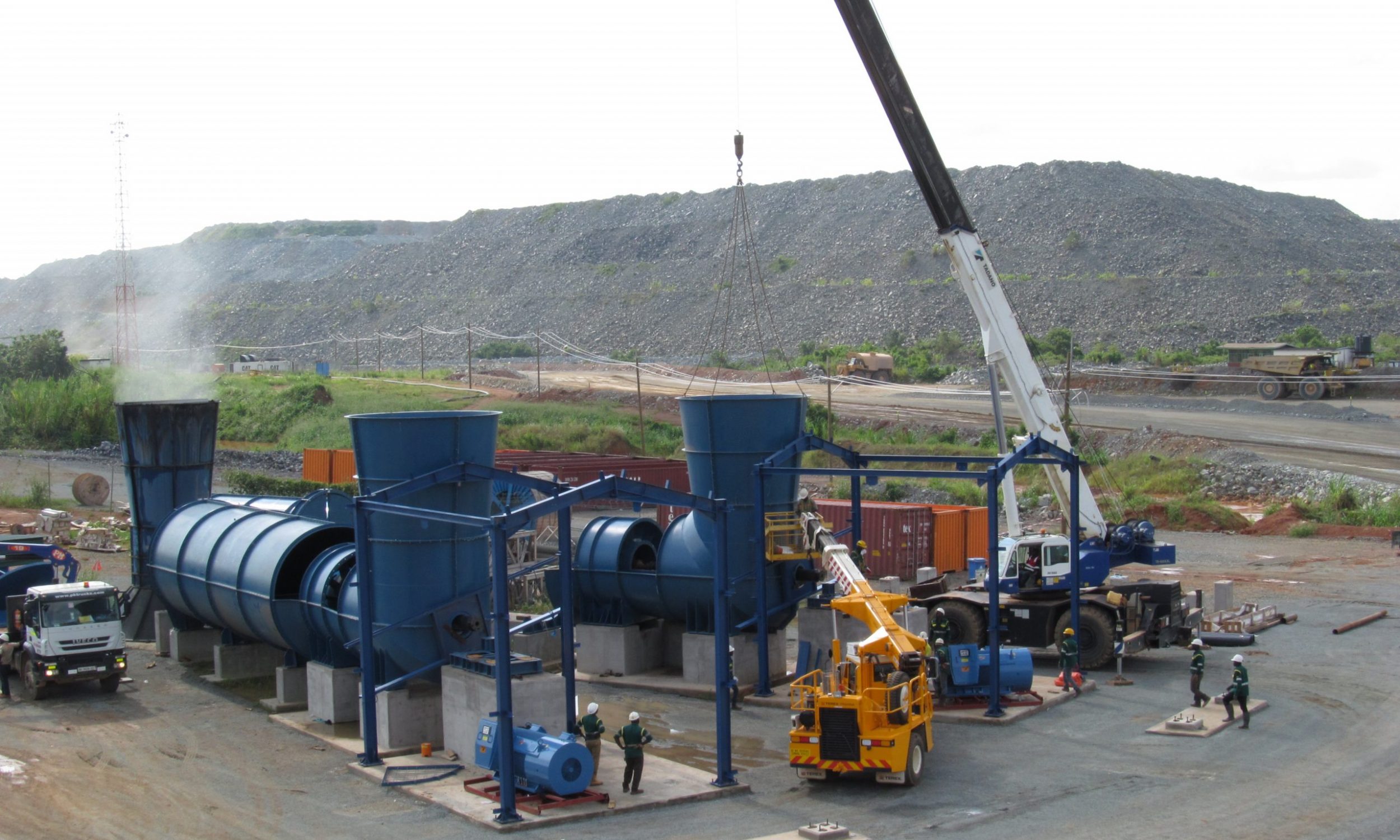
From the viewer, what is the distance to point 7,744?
20516 mm

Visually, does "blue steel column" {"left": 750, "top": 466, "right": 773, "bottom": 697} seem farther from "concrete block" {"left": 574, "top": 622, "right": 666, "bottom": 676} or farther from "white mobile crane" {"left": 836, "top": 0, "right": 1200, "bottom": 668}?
"white mobile crane" {"left": 836, "top": 0, "right": 1200, "bottom": 668}

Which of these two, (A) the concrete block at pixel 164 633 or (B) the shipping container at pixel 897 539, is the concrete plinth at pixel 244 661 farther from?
(B) the shipping container at pixel 897 539

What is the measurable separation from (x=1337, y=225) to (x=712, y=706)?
14859 centimetres

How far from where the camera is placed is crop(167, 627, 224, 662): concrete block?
1098 inches

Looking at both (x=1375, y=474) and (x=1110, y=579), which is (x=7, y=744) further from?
(x=1375, y=474)

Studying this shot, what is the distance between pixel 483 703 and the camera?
18.3 meters

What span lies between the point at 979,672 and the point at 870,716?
213 inches

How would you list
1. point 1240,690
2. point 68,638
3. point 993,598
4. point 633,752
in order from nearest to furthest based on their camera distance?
point 633,752 → point 1240,690 → point 993,598 → point 68,638

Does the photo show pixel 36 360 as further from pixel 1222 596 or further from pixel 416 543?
pixel 1222 596

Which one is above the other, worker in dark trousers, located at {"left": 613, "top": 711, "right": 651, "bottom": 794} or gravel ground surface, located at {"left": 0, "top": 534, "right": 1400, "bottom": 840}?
worker in dark trousers, located at {"left": 613, "top": 711, "right": 651, "bottom": 794}

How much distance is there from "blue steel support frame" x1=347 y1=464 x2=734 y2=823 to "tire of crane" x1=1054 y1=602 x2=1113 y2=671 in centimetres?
895

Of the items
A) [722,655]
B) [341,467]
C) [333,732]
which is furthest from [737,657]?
[341,467]

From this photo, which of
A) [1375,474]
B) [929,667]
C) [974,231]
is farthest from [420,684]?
[1375,474]

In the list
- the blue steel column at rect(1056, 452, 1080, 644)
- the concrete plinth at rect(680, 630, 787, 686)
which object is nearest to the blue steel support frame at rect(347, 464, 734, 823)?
the concrete plinth at rect(680, 630, 787, 686)
